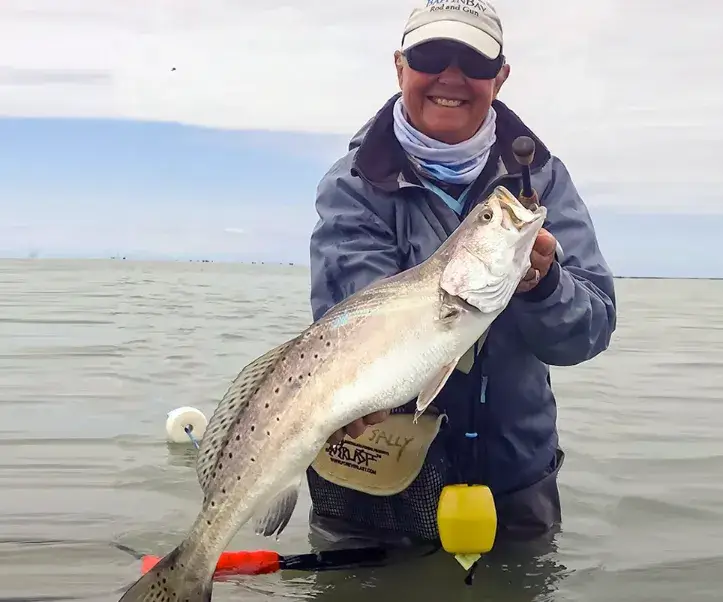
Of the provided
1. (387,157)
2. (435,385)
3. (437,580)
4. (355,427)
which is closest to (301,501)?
(437,580)

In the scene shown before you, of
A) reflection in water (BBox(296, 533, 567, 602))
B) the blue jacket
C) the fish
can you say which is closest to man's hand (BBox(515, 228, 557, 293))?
the fish

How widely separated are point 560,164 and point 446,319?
188cm

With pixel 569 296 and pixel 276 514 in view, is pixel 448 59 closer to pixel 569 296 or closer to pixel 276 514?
pixel 569 296

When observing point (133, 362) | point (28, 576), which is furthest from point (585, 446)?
point (133, 362)

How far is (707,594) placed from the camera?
15.1 ft

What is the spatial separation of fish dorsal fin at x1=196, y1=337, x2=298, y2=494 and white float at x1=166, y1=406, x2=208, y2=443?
4.17 m

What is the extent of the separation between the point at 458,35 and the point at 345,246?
116cm

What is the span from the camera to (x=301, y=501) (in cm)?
630

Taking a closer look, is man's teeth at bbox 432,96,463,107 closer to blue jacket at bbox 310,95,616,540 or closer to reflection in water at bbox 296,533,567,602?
blue jacket at bbox 310,95,616,540

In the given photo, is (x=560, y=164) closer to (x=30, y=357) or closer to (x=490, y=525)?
(x=490, y=525)

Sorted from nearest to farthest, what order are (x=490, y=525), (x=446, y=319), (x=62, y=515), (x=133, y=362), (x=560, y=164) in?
(x=446, y=319), (x=490, y=525), (x=560, y=164), (x=62, y=515), (x=133, y=362)

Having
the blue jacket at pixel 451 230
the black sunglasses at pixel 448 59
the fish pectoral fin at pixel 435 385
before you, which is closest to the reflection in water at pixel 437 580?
the blue jacket at pixel 451 230

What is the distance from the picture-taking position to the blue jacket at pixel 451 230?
4348 millimetres

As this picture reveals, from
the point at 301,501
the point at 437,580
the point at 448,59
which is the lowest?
the point at 301,501
